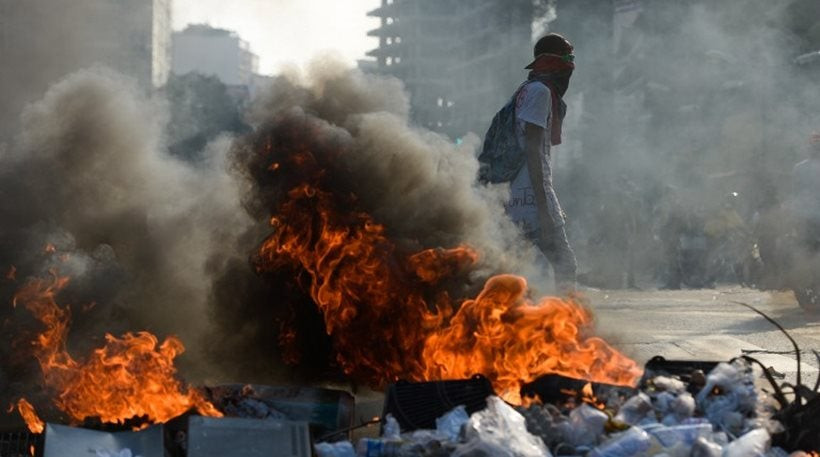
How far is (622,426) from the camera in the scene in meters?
4.71

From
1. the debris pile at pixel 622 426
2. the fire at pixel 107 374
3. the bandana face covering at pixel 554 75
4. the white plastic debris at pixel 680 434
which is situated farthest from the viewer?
the bandana face covering at pixel 554 75

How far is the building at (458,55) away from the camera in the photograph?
57.6m

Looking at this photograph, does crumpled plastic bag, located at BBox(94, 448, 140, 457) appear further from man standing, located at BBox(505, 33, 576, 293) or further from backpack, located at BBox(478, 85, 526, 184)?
backpack, located at BBox(478, 85, 526, 184)

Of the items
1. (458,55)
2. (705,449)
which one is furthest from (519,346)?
(458,55)

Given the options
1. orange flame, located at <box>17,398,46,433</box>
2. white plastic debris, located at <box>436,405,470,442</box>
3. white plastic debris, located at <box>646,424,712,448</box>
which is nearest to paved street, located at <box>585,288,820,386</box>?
white plastic debris, located at <box>436,405,470,442</box>

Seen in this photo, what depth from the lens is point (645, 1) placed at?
37500 millimetres

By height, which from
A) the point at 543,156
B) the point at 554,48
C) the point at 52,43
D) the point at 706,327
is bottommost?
the point at 706,327

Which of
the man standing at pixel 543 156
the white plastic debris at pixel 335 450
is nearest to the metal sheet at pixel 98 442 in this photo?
the white plastic debris at pixel 335 450

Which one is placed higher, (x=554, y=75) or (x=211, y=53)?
(x=211, y=53)

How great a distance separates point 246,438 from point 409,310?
1832 millimetres

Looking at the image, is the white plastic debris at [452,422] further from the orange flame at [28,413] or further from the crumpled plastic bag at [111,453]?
the orange flame at [28,413]

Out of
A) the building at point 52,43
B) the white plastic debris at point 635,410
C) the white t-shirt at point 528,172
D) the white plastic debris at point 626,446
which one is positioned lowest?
the white plastic debris at point 626,446

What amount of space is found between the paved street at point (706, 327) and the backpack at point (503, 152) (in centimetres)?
116

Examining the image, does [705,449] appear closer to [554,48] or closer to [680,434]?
[680,434]
